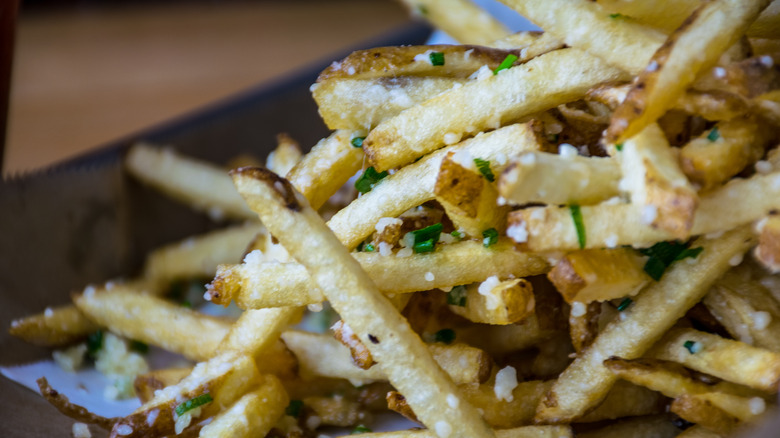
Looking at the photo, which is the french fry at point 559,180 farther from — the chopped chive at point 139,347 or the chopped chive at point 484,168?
the chopped chive at point 139,347

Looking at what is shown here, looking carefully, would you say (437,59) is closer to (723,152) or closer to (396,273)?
(396,273)

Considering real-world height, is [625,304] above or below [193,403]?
below

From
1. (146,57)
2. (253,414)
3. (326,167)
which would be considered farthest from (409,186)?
(146,57)

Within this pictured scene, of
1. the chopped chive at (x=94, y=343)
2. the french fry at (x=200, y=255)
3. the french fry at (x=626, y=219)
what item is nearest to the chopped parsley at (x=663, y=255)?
the french fry at (x=626, y=219)

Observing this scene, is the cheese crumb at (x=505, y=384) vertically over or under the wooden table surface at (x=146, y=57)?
under

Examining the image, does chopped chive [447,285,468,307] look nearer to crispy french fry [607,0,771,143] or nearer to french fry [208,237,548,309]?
french fry [208,237,548,309]

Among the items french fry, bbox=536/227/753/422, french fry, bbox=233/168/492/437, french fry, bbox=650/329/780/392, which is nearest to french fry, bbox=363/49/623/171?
french fry, bbox=233/168/492/437

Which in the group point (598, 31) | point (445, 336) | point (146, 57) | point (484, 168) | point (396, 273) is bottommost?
point (445, 336)
